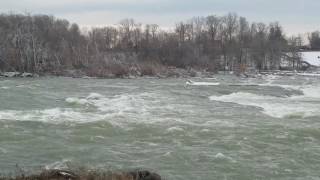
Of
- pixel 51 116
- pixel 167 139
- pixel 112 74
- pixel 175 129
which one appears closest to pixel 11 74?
pixel 112 74

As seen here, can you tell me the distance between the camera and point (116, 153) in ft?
50.5

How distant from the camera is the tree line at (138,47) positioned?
75.9 metres

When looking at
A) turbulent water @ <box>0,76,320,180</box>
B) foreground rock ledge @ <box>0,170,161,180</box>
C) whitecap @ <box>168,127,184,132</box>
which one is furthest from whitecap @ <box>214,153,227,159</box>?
foreground rock ledge @ <box>0,170,161,180</box>

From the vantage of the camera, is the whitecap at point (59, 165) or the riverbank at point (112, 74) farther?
the riverbank at point (112, 74)

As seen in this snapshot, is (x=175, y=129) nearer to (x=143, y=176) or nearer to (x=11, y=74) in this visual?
(x=143, y=176)

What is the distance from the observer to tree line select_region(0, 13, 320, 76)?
2990 inches

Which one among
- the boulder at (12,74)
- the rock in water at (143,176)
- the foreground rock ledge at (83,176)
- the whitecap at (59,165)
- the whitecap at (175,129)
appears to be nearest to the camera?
the foreground rock ledge at (83,176)

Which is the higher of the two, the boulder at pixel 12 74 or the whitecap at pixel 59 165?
the whitecap at pixel 59 165

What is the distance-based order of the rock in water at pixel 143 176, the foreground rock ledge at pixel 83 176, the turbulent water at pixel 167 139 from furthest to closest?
the turbulent water at pixel 167 139
the rock in water at pixel 143 176
the foreground rock ledge at pixel 83 176

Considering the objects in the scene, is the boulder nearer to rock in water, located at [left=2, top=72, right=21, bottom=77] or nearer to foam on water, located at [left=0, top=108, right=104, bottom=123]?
rock in water, located at [left=2, top=72, right=21, bottom=77]

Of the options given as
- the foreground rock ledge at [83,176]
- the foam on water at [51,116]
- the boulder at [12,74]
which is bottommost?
the boulder at [12,74]

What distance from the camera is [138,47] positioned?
4518 inches

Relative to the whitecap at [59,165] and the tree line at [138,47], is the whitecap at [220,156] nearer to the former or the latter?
the whitecap at [59,165]

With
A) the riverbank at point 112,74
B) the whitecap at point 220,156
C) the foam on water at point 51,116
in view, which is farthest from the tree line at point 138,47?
the whitecap at point 220,156
